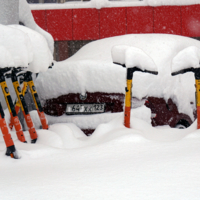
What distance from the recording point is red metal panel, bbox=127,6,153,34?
1218 centimetres

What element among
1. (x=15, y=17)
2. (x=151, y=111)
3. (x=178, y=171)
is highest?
(x=15, y=17)

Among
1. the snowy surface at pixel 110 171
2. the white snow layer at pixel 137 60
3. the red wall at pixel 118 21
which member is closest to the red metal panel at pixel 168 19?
the red wall at pixel 118 21

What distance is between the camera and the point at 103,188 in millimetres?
1678

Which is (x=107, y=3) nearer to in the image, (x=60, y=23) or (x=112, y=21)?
(x=112, y=21)

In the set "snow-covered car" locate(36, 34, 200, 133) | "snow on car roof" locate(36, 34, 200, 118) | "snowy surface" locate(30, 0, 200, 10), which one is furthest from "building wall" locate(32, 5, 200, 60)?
"snow-covered car" locate(36, 34, 200, 133)

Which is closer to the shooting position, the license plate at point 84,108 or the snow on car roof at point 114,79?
the snow on car roof at point 114,79

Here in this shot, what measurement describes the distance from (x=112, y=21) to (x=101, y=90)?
915cm

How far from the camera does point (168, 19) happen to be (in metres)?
12.2

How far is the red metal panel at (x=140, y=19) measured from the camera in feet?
40.0

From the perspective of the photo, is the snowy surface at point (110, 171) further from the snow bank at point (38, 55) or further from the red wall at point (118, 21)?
the red wall at point (118, 21)

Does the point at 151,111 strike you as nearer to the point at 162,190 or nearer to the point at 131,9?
the point at 162,190

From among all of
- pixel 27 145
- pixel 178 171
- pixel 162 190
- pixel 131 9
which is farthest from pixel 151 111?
pixel 131 9

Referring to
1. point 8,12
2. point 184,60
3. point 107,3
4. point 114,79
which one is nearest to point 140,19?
point 107,3

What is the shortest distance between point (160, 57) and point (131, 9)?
8.75 metres
